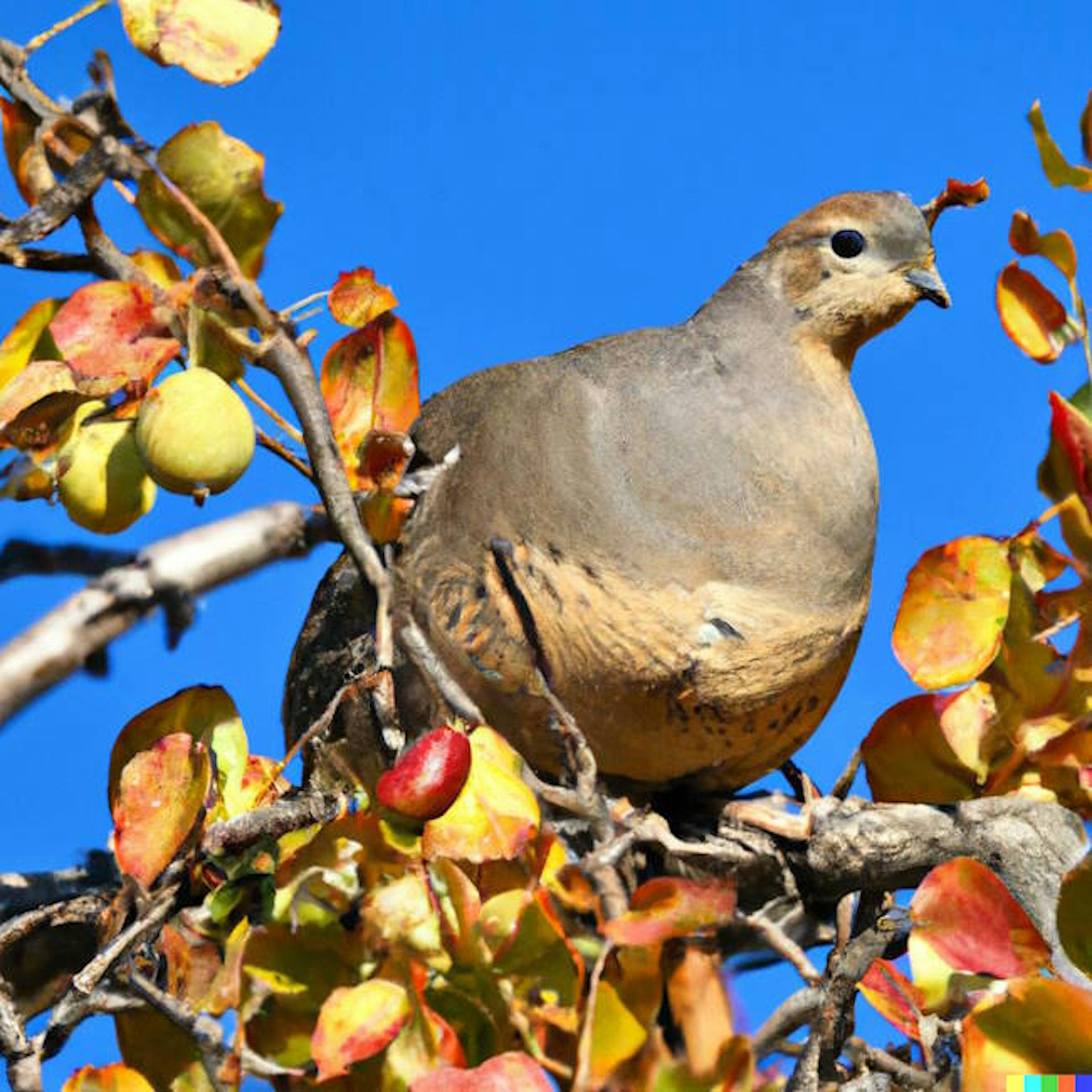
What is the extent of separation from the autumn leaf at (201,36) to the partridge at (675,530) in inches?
20.5

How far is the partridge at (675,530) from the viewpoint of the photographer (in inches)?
53.6

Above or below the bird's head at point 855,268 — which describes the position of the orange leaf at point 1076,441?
below

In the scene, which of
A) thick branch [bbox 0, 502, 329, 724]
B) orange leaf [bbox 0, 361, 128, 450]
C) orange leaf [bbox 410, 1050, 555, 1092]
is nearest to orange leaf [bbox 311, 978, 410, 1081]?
orange leaf [bbox 410, 1050, 555, 1092]

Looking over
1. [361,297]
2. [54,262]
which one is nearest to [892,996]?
[361,297]

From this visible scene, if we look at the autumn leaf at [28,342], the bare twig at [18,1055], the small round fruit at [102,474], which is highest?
the autumn leaf at [28,342]

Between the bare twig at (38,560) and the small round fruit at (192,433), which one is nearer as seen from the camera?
the small round fruit at (192,433)

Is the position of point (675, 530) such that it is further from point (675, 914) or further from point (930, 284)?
point (675, 914)

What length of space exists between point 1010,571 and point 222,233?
0.54 metres

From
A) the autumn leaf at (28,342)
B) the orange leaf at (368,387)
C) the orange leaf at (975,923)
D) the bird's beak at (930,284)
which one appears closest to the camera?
the orange leaf at (975,923)

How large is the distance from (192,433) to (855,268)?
0.74 meters

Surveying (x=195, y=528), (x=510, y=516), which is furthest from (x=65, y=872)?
(x=510, y=516)

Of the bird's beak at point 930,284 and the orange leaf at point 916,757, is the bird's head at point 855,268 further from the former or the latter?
the orange leaf at point 916,757

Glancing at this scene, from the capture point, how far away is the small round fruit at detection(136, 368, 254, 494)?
0.96 metres

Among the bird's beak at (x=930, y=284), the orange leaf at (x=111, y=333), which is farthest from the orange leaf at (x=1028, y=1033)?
the bird's beak at (x=930, y=284)
